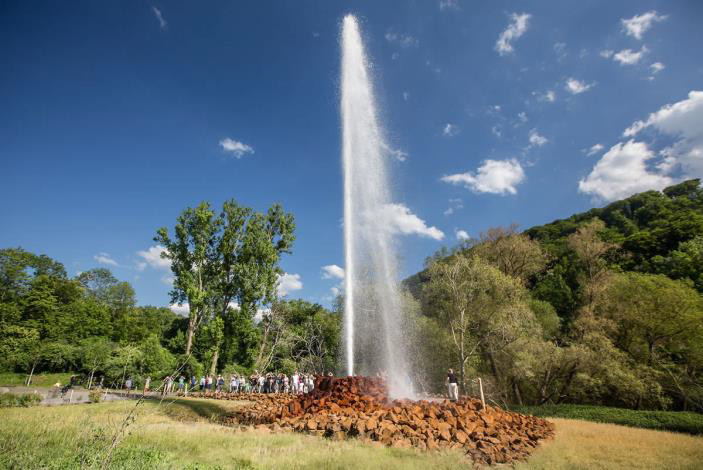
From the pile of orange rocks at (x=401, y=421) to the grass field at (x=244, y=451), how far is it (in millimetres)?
632

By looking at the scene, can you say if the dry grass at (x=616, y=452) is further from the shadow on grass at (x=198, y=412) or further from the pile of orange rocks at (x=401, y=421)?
the shadow on grass at (x=198, y=412)

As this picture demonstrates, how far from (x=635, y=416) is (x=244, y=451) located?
1862cm

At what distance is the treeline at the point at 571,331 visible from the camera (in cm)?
2270

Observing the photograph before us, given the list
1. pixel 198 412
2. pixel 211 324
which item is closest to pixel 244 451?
pixel 198 412

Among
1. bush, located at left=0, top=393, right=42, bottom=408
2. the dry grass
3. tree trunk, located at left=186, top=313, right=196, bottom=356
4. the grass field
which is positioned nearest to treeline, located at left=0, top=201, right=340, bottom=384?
tree trunk, located at left=186, top=313, right=196, bottom=356

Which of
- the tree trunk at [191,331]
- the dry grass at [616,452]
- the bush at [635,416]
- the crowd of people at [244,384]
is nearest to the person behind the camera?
the dry grass at [616,452]

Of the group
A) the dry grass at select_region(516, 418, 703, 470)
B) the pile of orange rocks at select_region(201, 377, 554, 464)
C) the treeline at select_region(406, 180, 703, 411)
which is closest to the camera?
the dry grass at select_region(516, 418, 703, 470)

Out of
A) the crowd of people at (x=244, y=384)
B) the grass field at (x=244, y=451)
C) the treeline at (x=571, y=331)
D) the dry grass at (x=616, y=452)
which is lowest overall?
the dry grass at (x=616, y=452)

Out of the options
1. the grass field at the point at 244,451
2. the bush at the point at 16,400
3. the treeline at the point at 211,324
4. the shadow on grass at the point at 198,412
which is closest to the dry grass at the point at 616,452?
the grass field at the point at 244,451

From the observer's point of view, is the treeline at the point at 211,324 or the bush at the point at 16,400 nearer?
the bush at the point at 16,400

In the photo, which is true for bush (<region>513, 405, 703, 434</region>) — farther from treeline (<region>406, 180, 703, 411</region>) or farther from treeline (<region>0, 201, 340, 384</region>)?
treeline (<region>0, 201, 340, 384</region>)

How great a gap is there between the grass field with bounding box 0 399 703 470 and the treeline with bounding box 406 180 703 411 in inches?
493

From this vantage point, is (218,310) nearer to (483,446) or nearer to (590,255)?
(483,446)

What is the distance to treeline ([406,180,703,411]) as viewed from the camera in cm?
2270
